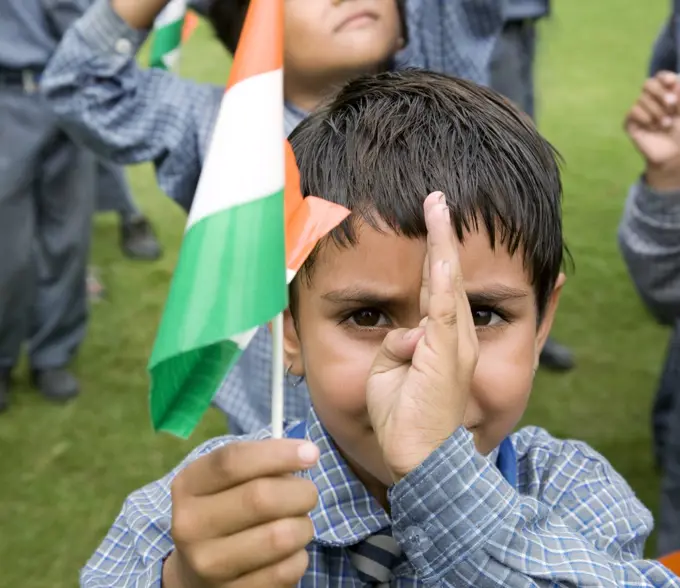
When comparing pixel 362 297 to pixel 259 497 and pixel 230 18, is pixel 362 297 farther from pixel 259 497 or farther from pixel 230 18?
pixel 230 18

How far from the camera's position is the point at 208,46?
6.97 m

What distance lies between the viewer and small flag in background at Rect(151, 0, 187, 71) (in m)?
1.71

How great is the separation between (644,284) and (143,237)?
111 inches

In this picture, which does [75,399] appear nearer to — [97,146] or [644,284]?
[97,146]

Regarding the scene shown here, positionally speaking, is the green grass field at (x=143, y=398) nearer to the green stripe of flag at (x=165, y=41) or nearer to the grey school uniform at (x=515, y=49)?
the grey school uniform at (x=515, y=49)

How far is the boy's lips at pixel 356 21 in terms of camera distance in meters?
1.62

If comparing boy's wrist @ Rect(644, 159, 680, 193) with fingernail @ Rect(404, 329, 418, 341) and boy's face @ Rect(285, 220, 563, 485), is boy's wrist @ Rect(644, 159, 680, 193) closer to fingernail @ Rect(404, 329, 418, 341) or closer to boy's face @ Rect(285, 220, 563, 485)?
boy's face @ Rect(285, 220, 563, 485)

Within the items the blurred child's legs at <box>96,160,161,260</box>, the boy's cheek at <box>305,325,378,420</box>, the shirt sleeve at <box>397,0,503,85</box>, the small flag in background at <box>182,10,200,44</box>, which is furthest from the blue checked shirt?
the blurred child's legs at <box>96,160,161,260</box>

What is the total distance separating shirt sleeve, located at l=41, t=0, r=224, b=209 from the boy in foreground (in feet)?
2.42

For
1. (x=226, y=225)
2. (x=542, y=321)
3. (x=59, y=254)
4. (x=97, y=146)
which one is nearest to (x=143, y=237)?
(x=59, y=254)

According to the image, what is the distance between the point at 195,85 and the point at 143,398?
1.48 metres

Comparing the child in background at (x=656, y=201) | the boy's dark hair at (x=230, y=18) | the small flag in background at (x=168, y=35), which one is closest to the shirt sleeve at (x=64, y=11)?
the boy's dark hair at (x=230, y=18)

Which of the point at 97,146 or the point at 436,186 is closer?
the point at 436,186

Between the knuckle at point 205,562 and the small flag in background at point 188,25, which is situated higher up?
the knuckle at point 205,562
